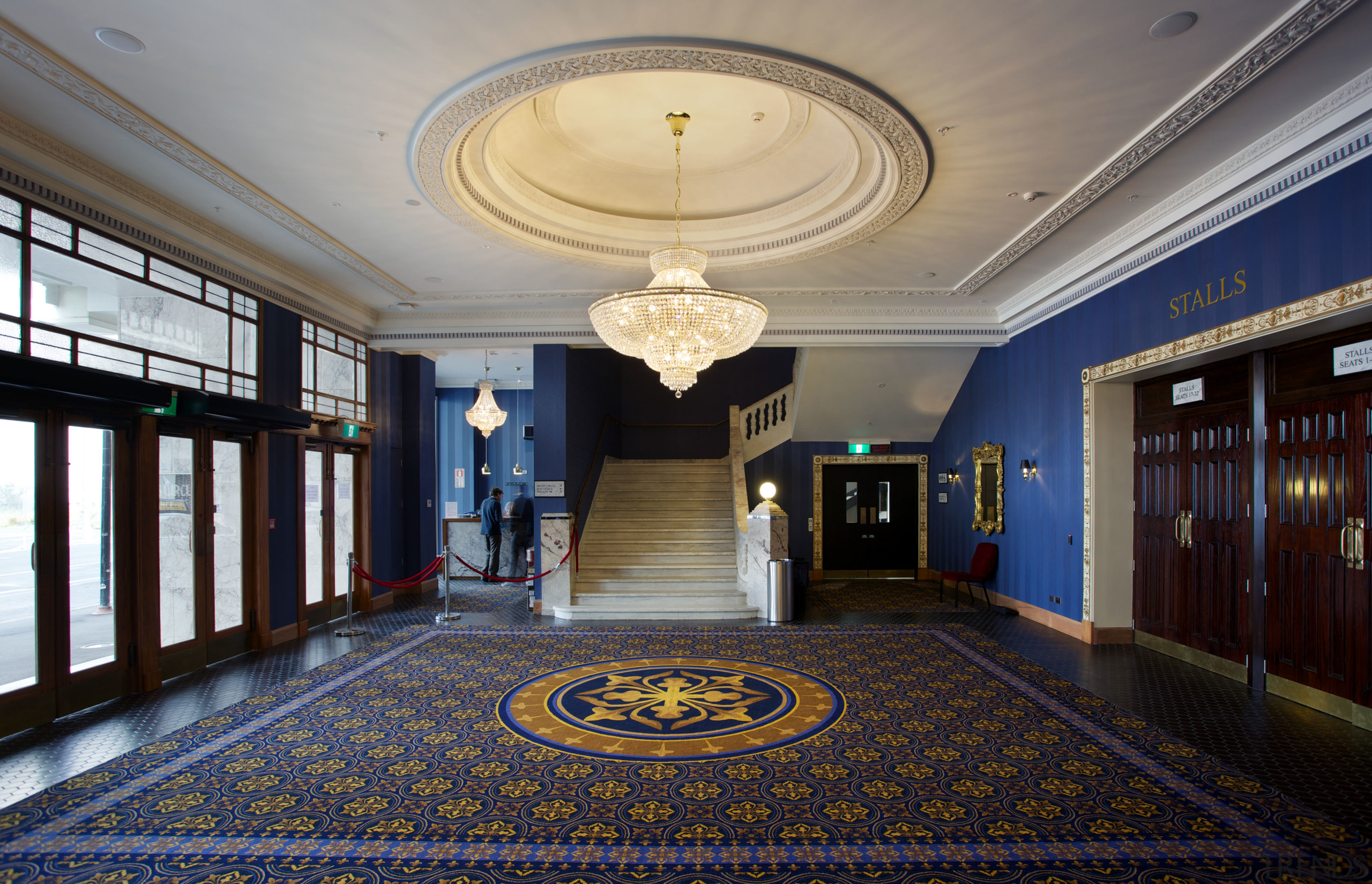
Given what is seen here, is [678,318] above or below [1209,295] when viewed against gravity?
below

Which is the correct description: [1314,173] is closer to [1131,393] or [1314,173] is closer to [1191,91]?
[1191,91]

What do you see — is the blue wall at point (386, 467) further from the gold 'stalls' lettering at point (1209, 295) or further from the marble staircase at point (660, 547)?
the gold 'stalls' lettering at point (1209, 295)

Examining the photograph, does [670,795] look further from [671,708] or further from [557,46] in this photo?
[557,46]

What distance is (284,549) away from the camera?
7996mm

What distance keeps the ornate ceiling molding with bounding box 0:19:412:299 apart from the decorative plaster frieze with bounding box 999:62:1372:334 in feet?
24.0

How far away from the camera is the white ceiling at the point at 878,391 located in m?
10.7

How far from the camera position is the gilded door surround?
12.7 meters

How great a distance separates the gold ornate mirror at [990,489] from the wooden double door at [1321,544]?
4191mm

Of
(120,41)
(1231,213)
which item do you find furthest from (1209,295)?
(120,41)

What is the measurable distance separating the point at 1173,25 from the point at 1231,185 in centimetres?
235

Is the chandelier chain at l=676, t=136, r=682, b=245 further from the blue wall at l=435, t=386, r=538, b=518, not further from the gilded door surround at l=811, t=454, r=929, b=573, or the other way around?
the blue wall at l=435, t=386, r=538, b=518

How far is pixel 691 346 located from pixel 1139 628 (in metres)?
5.66

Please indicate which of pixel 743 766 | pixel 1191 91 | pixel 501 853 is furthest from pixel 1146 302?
pixel 501 853

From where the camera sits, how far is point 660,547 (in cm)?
1066
